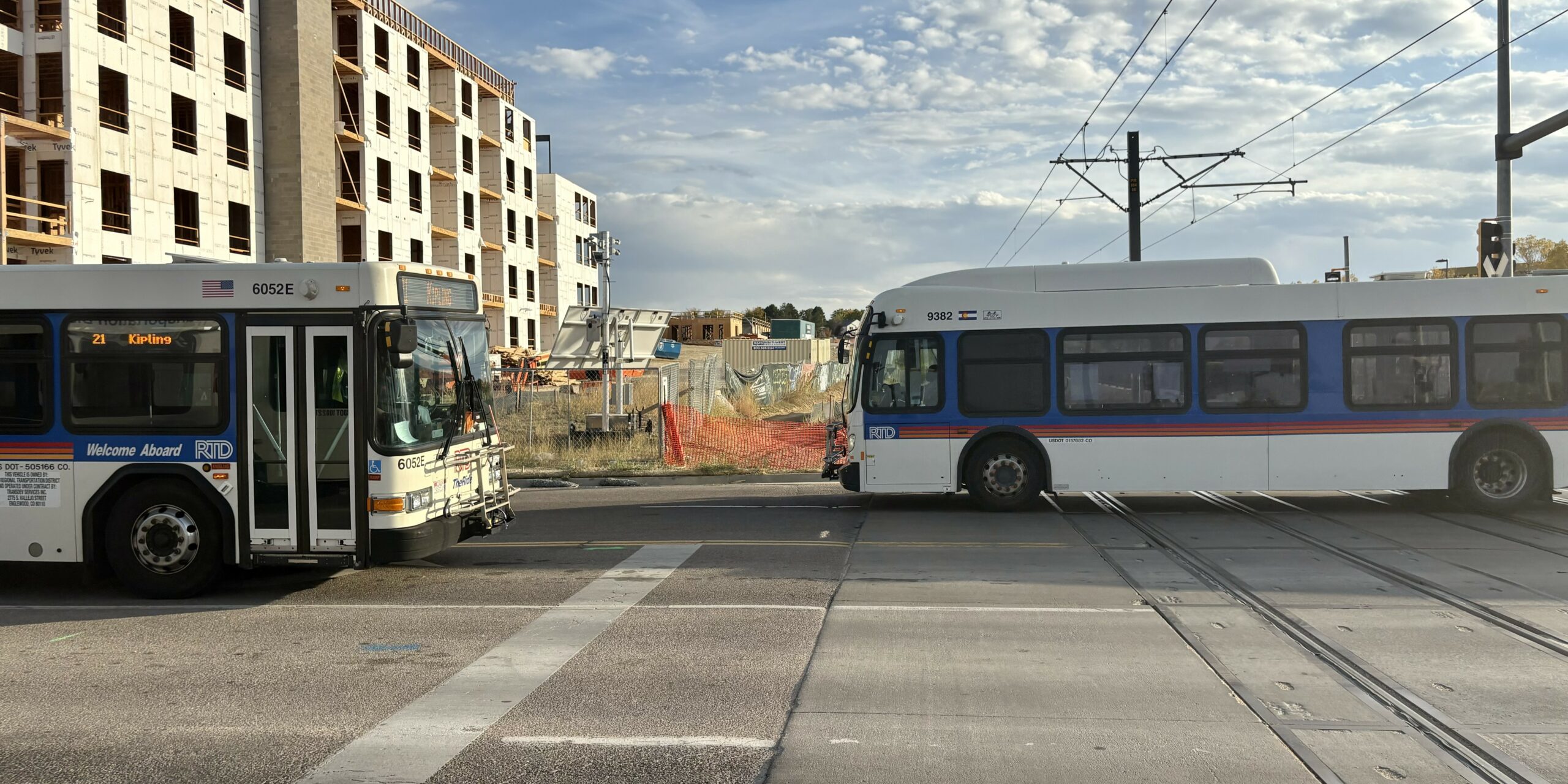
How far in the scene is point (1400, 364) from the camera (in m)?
13.7

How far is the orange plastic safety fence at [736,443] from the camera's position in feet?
71.6

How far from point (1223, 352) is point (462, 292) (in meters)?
9.12

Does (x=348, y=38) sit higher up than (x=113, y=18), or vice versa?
(x=348, y=38)

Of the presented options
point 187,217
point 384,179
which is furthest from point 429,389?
point 384,179

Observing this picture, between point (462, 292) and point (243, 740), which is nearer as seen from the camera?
point (243, 740)

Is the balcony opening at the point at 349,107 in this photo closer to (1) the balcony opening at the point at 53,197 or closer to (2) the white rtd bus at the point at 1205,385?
(1) the balcony opening at the point at 53,197

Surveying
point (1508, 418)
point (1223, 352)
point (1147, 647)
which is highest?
point (1223, 352)

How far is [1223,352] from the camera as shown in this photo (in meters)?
14.0

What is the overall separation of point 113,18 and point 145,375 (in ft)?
94.6

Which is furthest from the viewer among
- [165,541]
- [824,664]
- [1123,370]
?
[1123,370]

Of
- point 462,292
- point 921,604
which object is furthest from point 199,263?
point 921,604

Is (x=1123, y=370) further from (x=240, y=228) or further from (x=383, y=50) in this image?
(x=383, y=50)

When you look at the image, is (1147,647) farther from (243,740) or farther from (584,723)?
(243,740)

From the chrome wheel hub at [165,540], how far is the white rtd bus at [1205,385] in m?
7.60
